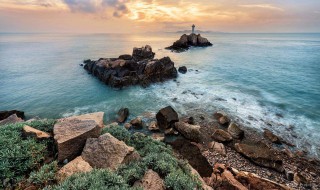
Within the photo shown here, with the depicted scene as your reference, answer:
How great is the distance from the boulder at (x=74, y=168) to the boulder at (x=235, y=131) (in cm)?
1409

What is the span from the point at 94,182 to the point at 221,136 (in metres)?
13.5

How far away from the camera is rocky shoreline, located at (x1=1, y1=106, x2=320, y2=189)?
828cm

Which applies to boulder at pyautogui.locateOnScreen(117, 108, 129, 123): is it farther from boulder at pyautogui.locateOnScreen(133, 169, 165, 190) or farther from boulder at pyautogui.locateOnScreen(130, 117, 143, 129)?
boulder at pyautogui.locateOnScreen(133, 169, 165, 190)

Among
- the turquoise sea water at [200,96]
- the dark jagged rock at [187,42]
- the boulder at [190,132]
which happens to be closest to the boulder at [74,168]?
the boulder at [190,132]

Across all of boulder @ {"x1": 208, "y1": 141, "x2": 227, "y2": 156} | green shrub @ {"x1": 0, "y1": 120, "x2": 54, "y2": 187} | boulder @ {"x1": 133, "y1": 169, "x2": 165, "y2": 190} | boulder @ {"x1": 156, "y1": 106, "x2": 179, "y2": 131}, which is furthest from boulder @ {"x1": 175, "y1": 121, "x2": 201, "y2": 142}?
green shrub @ {"x1": 0, "y1": 120, "x2": 54, "y2": 187}

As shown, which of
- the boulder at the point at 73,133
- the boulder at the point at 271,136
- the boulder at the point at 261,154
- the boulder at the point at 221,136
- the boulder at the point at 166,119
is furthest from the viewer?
the boulder at the point at 166,119

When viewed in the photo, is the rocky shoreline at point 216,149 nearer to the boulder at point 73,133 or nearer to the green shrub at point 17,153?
the boulder at point 73,133

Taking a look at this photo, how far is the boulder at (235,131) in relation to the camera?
16781mm

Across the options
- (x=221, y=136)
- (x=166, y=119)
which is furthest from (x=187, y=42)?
(x=221, y=136)

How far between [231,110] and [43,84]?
33.6 metres

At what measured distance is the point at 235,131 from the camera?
1717cm

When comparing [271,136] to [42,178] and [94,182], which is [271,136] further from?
[42,178]

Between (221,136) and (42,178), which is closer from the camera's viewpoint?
(42,178)

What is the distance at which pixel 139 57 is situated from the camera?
165 feet
